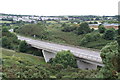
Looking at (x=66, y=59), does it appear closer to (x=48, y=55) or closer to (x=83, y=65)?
(x=83, y=65)

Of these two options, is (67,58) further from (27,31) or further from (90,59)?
(27,31)

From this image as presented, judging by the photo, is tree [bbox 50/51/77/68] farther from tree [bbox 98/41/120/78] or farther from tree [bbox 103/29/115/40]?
tree [bbox 103/29/115/40]

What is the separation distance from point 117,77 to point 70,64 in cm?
1288

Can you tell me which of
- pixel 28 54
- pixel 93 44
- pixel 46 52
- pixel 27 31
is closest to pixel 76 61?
pixel 46 52

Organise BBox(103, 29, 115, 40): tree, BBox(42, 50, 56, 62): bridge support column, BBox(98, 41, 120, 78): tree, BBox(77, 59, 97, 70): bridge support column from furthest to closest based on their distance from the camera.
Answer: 1. BBox(103, 29, 115, 40): tree
2. BBox(42, 50, 56, 62): bridge support column
3. BBox(77, 59, 97, 70): bridge support column
4. BBox(98, 41, 120, 78): tree

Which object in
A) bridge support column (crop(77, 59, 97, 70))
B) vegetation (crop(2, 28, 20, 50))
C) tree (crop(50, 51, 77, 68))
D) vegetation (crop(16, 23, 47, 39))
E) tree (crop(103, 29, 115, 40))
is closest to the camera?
tree (crop(50, 51, 77, 68))

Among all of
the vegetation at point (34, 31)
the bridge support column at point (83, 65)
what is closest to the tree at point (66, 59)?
the bridge support column at point (83, 65)

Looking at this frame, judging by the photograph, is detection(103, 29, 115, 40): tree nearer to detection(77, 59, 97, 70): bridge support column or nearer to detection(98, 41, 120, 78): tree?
detection(77, 59, 97, 70): bridge support column

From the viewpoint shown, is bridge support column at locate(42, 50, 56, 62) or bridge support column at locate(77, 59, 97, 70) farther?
bridge support column at locate(42, 50, 56, 62)

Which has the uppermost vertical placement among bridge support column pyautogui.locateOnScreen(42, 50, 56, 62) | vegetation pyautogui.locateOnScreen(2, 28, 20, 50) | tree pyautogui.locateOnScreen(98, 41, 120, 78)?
tree pyautogui.locateOnScreen(98, 41, 120, 78)

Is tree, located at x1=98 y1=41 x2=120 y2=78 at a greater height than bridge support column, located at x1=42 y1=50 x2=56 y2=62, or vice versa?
tree, located at x1=98 y1=41 x2=120 y2=78

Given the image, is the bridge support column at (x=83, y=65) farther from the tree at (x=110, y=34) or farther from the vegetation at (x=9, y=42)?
the tree at (x=110, y=34)

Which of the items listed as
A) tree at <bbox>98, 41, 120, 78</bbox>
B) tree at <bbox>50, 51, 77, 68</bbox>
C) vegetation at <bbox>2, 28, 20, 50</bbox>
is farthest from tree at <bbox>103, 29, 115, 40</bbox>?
tree at <bbox>98, 41, 120, 78</bbox>

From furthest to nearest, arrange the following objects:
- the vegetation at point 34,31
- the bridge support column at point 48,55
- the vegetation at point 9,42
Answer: the vegetation at point 34,31 → the vegetation at point 9,42 → the bridge support column at point 48,55
